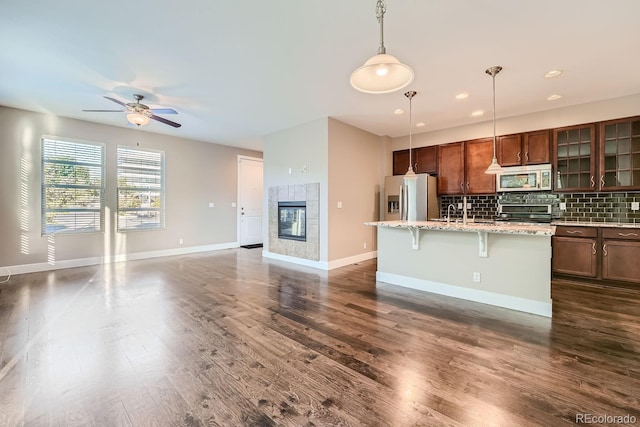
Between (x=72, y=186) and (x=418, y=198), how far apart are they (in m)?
6.62

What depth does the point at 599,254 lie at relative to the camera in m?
4.08

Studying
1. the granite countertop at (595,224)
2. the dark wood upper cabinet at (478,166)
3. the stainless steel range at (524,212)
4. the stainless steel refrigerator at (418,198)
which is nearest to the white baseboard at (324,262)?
the stainless steel refrigerator at (418,198)

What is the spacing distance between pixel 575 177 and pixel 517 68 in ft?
8.16

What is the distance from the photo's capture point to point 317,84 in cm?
371

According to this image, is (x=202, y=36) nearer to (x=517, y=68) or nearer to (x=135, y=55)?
(x=135, y=55)

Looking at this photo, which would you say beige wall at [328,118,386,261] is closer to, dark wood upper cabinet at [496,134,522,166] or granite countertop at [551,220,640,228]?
dark wood upper cabinet at [496,134,522,166]

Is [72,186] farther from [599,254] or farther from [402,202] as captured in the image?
[599,254]

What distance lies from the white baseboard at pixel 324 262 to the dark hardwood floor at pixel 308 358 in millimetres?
1410

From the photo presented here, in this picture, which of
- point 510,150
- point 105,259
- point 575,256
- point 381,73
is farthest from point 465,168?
point 105,259

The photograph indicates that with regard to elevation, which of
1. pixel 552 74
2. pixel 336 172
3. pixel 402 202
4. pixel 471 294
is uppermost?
pixel 552 74

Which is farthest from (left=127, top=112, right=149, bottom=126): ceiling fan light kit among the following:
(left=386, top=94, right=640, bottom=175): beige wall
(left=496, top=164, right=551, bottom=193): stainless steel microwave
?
(left=496, top=164, right=551, bottom=193): stainless steel microwave

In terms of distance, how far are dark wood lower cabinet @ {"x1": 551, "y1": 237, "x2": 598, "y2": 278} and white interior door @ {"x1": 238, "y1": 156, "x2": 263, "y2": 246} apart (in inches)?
264

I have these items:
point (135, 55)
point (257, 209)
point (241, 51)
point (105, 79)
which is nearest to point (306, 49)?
point (241, 51)

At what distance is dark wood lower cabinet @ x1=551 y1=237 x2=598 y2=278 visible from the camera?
413cm
